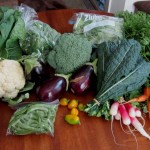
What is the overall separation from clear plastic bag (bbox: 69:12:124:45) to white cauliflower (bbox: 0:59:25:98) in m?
0.40

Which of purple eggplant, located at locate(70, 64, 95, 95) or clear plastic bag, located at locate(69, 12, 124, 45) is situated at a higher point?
Result: clear plastic bag, located at locate(69, 12, 124, 45)

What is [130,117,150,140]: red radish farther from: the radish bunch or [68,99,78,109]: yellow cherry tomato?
[68,99,78,109]: yellow cherry tomato

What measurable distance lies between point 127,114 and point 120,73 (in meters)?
0.14

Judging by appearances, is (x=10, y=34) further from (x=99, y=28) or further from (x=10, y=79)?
(x=99, y=28)

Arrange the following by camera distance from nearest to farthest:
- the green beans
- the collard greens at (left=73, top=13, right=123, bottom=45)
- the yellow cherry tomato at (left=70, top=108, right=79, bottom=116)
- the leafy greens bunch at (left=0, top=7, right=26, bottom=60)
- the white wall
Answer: the green beans
the yellow cherry tomato at (left=70, top=108, right=79, bottom=116)
the leafy greens bunch at (left=0, top=7, right=26, bottom=60)
the collard greens at (left=73, top=13, right=123, bottom=45)
the white wall

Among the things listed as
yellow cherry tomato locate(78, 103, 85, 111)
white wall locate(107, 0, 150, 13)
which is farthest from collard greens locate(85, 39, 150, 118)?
white wall locate(107, 0, 150, 13)

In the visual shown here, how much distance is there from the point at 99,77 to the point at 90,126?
187mm

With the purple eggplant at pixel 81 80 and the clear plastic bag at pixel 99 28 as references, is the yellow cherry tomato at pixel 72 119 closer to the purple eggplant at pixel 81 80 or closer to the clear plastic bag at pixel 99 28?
the purple eggplant at pixel 81 80

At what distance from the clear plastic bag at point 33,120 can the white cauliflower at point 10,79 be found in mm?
95

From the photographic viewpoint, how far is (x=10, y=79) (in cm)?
88

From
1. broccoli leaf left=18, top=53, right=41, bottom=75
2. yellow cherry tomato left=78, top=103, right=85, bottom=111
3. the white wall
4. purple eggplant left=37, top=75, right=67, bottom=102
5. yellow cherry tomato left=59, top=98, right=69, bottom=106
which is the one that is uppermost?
broccoli leaf left=18, top=53, right=41, bottom=75

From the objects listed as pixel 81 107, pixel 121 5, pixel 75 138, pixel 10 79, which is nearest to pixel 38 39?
pixel 10 79

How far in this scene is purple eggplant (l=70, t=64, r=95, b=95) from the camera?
3.03ft

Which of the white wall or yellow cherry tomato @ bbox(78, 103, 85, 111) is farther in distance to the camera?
the white wall
